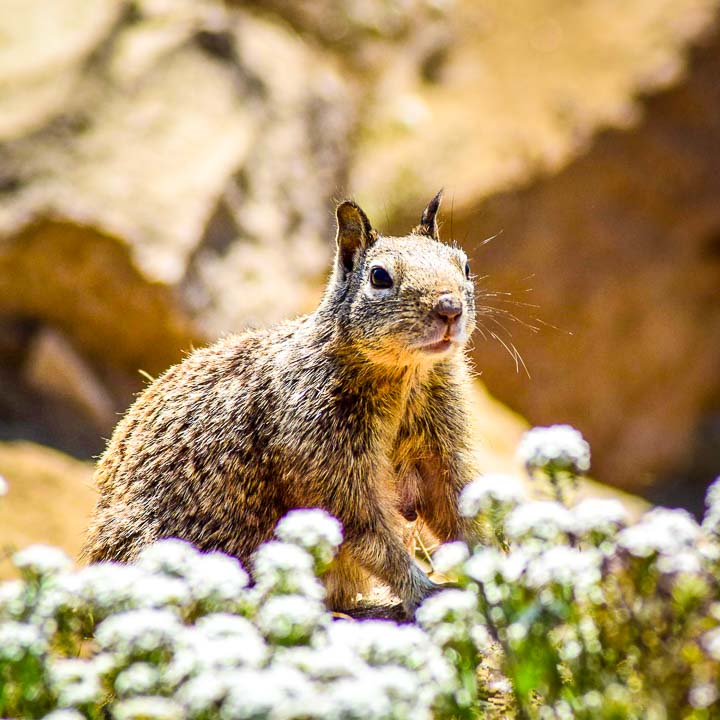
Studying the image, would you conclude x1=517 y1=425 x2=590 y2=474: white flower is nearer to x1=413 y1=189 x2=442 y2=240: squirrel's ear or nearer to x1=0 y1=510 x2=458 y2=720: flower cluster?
x1=0 y1=510 x2=458 y2=720: flower cluster

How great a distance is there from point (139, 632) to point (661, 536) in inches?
54.8

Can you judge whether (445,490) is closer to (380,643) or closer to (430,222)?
(430,222)

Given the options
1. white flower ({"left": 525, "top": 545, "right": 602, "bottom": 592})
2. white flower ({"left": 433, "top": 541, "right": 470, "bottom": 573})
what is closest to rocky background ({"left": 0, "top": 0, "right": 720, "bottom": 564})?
white flower ({"left": 433, "top": 541, "right": 470, "bottom": 573})

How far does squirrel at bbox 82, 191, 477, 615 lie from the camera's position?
5.00 metres

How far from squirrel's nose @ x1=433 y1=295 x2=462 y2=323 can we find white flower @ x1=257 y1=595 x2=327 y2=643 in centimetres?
204

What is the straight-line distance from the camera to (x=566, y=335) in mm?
12914

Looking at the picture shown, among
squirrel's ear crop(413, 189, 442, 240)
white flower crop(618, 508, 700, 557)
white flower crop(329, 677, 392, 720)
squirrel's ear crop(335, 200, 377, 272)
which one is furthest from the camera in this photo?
squirrel's ear crop(413, 189, 442, 240)

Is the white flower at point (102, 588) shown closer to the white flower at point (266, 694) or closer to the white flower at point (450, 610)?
the white flower at point (266, 694)

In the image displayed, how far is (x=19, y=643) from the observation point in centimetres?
309

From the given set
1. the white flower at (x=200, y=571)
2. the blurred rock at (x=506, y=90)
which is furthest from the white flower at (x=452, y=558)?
the blurred rock at (x=506, y=90)

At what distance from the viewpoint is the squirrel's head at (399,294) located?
A: 497cm

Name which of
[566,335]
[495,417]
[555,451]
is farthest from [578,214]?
[555,451]

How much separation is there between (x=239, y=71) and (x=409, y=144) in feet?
6.66

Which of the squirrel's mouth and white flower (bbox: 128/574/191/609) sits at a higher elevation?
the squirrel's mouth
